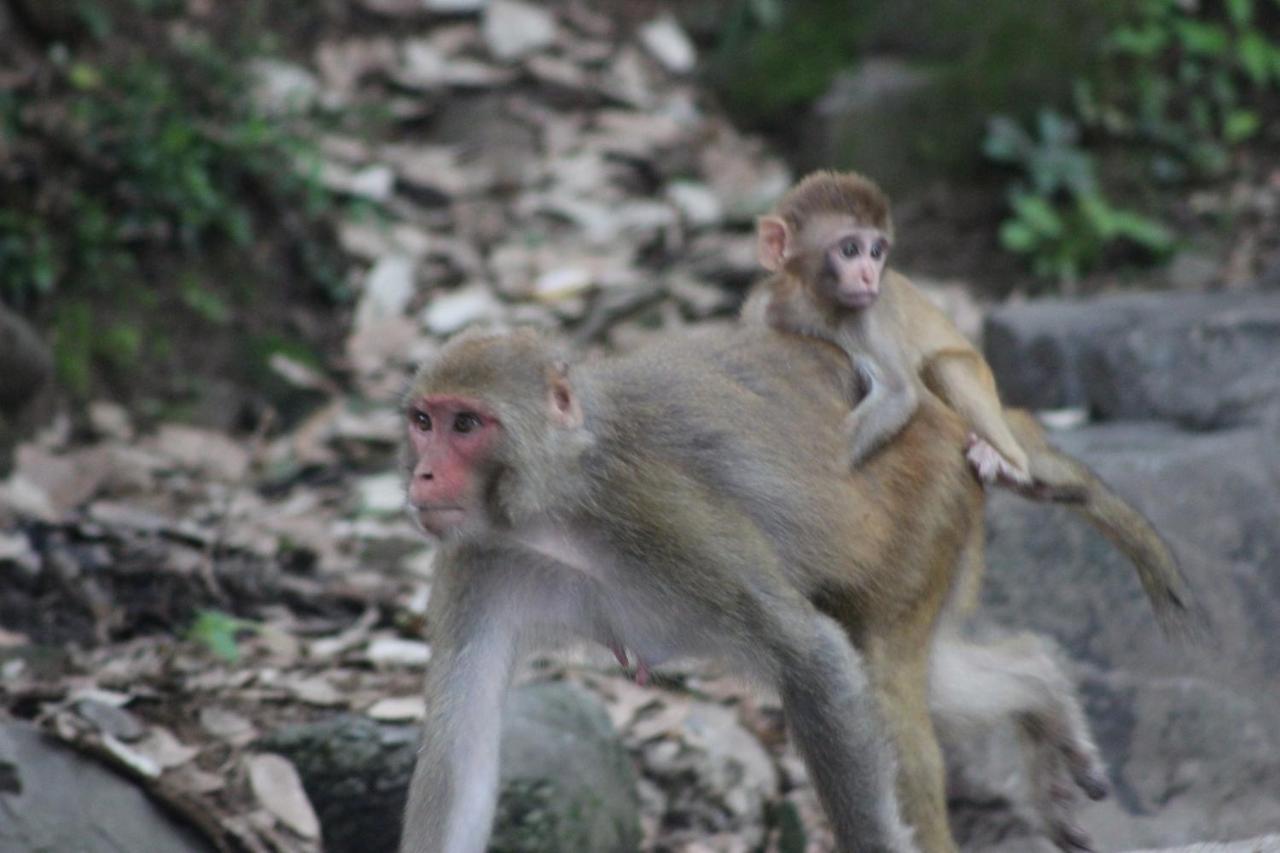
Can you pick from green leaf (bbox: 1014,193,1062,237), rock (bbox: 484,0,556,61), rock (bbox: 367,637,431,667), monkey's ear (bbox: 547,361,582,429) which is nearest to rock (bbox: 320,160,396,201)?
rock (bbox: 484,0,556,61)

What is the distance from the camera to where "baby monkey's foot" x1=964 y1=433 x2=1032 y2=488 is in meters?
4.30

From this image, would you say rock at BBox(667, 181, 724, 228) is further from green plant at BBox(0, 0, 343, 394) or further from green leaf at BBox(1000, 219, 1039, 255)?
green plant at BBox(0, 0, 343, 394)

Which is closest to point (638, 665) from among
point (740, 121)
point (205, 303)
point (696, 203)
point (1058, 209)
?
point (205, 303)

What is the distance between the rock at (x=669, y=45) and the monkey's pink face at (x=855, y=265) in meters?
6.61

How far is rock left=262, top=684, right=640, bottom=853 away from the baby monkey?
4.65 ft

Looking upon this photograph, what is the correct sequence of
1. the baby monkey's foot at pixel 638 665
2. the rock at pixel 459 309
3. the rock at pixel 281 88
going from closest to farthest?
the baby monkey's foot at pixel 638 665
the rock at pixel 459 309
the rock at pixel 281 88

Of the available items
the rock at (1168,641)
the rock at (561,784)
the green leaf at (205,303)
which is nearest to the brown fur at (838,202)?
the rock at (1168,641)

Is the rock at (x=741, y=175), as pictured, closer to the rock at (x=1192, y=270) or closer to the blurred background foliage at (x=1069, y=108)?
the blurred background foliage at (x=1069, y=108)

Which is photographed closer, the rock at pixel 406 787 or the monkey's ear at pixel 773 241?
the monkey's ear at pixel 773 241

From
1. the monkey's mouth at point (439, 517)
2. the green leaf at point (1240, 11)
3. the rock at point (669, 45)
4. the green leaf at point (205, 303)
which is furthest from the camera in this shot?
the rock at point (669, 45)

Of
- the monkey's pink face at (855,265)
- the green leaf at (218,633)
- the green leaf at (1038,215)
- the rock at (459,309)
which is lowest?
the green leaf at (218,633)

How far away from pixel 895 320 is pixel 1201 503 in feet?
5.48

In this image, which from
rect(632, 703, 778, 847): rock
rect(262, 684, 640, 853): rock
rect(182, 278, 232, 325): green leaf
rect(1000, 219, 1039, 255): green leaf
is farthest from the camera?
rect(1000, 219, 1039, 255): green leaf

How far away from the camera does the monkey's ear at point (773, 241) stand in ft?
15.1
